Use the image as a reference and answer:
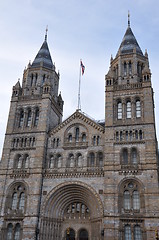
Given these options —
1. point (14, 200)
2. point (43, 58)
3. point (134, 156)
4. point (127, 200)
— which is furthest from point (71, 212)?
point (43, 58)

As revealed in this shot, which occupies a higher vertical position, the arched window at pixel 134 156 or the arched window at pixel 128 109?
the arched window at pixel 128 109

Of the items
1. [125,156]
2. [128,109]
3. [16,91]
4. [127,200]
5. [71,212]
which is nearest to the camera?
[127,200]

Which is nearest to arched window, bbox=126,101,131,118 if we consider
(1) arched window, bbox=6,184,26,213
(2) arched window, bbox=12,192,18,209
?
(1) arched window, bbox=6,184,26,213

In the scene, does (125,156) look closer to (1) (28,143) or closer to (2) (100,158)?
(2) (100,158)

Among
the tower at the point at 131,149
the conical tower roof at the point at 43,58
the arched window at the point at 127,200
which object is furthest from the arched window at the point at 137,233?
the conical tower roof at the point at 43,58

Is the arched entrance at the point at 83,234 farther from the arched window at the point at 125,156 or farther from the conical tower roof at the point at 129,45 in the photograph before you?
the conical tower roof at the point at 129,45

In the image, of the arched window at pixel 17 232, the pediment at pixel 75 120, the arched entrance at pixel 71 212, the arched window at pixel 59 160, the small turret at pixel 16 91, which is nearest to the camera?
the arched entrance at pixel 71 212

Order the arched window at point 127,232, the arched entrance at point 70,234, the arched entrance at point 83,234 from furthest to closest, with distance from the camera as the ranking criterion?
the arched entrance at point 70,234
the arched entrance at point 83,234
the arched window at point 127,232

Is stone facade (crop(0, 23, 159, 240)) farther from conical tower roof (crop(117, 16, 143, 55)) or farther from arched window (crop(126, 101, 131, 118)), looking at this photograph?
conical tower roof (crop(117, 16, 143, 55))

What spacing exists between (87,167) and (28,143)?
934 cm

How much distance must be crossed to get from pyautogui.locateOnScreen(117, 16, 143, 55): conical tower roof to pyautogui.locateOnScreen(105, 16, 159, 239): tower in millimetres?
166

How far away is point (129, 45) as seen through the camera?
4459 centimetres

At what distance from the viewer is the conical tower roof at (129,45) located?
143 ft

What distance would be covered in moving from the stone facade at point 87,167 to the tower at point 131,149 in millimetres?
104
